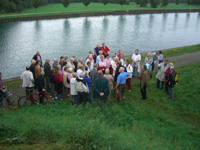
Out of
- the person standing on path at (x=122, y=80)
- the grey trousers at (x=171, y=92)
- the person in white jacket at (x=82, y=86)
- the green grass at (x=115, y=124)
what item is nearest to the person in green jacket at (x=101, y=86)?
the person in white jacket at (x=82, y=86)

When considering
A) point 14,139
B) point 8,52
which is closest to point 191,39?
point 8,52

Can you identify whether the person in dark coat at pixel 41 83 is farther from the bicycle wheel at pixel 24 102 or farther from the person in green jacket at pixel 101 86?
the person in green jacket at pixel 101 86

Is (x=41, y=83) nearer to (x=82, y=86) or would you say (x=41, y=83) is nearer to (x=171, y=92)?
(x=82, y=86)

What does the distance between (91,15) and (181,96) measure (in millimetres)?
63188

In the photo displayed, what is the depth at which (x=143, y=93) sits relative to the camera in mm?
9156

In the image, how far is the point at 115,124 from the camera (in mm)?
7008

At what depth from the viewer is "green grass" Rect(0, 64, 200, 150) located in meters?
5.07

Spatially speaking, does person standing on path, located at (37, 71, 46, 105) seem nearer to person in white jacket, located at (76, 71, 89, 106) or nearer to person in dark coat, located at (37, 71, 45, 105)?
person in dark coat, located at (37, 71, 45, 105)

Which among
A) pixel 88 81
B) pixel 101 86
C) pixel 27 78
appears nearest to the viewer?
pixel 101 86

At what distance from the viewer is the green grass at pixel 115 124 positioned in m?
5.07

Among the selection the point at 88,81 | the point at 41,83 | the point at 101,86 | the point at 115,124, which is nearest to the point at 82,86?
the point at 88,81

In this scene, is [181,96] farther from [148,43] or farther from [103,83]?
[148,43]

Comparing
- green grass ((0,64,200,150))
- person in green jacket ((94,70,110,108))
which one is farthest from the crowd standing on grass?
green grass ((0,64,200,150))

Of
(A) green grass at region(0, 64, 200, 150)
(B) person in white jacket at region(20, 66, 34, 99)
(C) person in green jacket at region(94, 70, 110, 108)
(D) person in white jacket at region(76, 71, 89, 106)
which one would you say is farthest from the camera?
(B) person in white jacket at region(20, 66, 34, 99)
